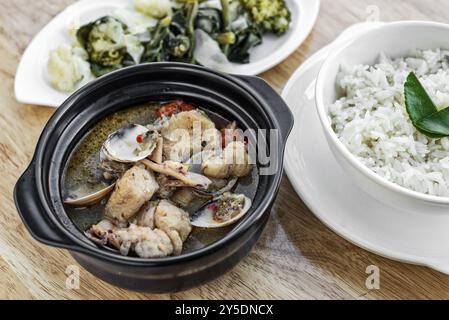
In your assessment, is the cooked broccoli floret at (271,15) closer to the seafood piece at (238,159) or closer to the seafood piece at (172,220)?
the seafood piece at (238,159)

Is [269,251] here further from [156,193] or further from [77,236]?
[77,236]

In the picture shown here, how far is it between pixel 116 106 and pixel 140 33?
0.73 meters

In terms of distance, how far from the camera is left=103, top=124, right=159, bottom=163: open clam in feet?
6.85

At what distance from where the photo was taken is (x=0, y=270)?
215cm

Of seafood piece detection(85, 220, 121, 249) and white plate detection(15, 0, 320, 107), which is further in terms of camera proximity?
white plate detection(15, 0, 320, 107)

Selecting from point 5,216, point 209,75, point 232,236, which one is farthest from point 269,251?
point 5,216

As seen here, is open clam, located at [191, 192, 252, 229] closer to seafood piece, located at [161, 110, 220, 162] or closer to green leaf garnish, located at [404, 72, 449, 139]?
seafood piece, located at [161, 110, 220, 162]

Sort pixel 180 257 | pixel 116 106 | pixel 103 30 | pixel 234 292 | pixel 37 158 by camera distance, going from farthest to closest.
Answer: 1. pixel 103 30
2. pixel 116 106
3. pixel 234 292
4. pixel 37 158
5. pixel 180 257

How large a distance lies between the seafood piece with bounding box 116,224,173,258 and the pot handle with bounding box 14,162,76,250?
20 centimetres

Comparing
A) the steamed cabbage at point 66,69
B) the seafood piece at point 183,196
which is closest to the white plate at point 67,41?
the steamed cabbage at point 66,69

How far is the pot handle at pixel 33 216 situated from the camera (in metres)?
1.72

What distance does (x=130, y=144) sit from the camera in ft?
7.00

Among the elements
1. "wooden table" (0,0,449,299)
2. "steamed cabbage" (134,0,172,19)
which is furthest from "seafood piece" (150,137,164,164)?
"steamed cabbage" (134,0,172,19)

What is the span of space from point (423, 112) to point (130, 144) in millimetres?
1074
